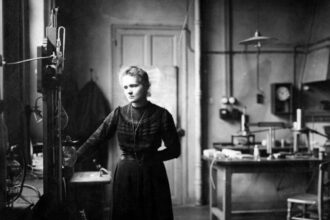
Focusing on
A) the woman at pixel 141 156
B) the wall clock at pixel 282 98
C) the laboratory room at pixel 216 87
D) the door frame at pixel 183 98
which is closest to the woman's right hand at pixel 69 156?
the woman at pixel 141 156

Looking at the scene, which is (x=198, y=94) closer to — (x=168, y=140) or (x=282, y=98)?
(x=282, y=98)

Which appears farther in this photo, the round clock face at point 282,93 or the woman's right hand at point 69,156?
the round clock face at point 282,93

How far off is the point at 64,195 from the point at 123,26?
12.4 feet

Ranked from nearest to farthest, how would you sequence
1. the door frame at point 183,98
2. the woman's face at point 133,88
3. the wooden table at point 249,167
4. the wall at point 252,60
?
the woman's face at point 133,88, the wooden table at point 249,167, the door frame at point 183,98, the wall at point 252,60

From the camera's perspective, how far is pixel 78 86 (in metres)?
5.80

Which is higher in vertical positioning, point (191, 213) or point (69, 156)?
point (69, 156)

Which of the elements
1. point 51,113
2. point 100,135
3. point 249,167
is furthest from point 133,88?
point 249,167

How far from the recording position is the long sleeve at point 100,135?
2428mm

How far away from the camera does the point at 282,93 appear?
6.22m

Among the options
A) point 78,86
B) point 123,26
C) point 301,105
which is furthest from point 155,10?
point 301,105

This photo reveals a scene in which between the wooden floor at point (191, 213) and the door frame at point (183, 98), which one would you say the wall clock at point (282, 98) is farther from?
the wooden floor at point (191, 213)

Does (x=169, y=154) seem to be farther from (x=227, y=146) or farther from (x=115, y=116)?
(x=227, y=146)

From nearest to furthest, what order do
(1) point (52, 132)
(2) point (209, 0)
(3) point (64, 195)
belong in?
(1) point (52, 132)
(3) point (64, 195)
(2) point (209, 0)

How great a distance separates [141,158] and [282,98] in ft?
13.7
